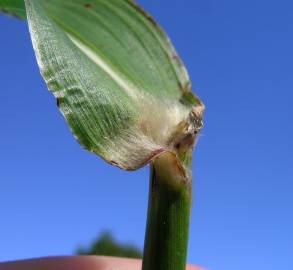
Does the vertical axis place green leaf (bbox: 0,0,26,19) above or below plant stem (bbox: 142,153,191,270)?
above

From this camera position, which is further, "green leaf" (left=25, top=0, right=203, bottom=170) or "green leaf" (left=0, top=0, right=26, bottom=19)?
"green leaf" (left=0, top=0, right=26, bottom=19)

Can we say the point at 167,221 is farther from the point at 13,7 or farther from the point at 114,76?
the point at 13,7

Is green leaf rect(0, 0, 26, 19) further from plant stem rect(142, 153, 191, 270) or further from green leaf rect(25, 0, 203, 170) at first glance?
plant stem rect(142, 153, 191, 270)

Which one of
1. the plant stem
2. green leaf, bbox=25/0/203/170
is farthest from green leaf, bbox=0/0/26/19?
the plant stem

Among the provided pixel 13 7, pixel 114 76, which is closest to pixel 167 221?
pixel 114 76

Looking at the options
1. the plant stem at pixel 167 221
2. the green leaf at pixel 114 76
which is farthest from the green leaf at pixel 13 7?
the plant stem at pixel 167 221

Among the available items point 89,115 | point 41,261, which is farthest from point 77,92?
point 41,261
